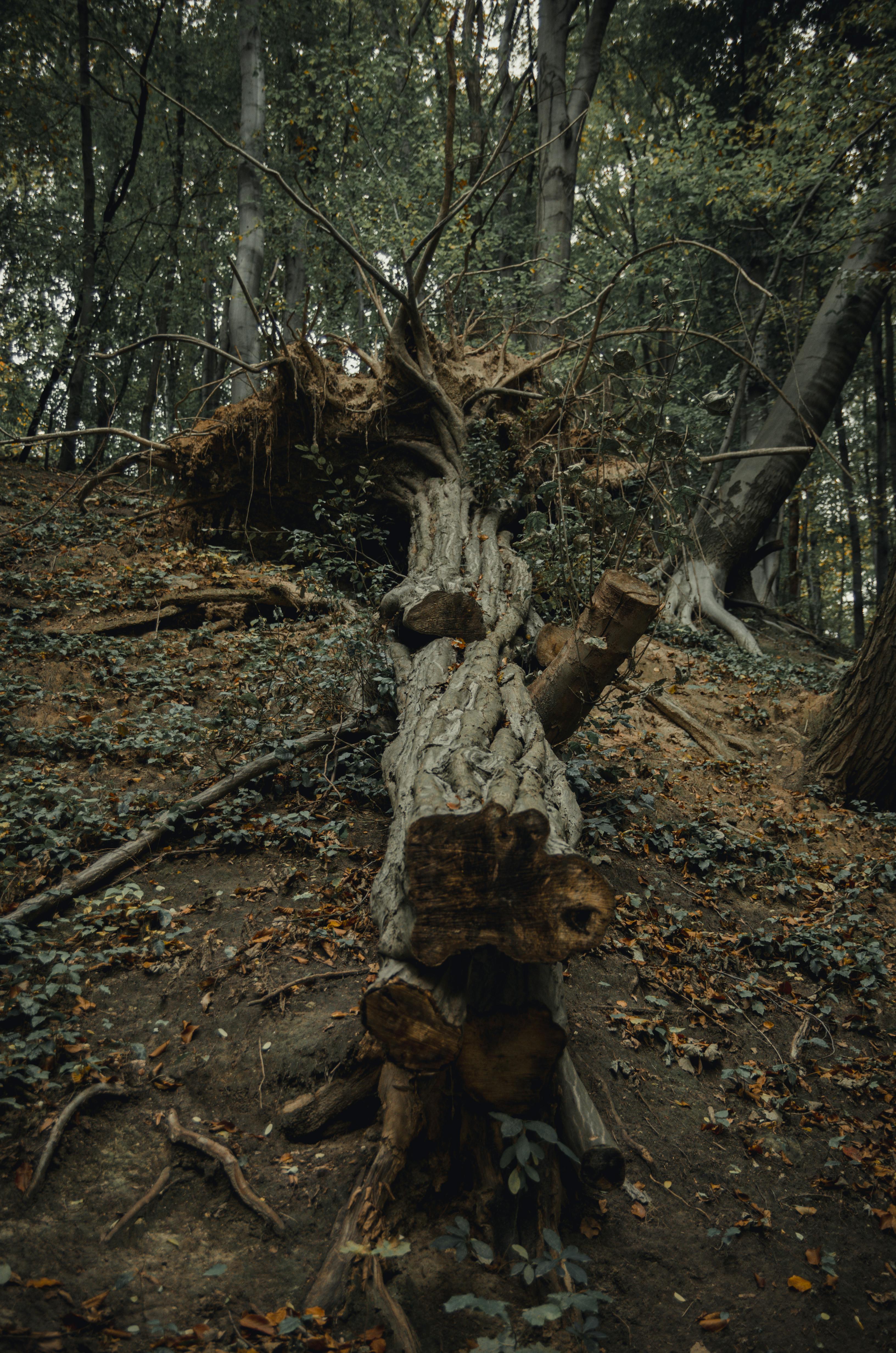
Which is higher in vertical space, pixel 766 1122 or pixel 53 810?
pixel 53 810

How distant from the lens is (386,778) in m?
3.94

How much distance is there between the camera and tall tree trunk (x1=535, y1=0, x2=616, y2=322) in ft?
38.2

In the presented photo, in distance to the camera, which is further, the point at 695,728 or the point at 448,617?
the point at 695,728

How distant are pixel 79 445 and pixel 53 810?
44.8 feet

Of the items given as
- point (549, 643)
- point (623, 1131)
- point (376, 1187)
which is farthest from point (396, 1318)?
point (549, 643)

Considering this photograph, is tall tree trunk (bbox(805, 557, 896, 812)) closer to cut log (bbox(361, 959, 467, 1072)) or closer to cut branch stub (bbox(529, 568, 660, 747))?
cut branch stub (bbox(529, 568, 660, 747))

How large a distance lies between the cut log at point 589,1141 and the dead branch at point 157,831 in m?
2.42

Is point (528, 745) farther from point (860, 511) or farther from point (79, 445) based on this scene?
point (79, 445)

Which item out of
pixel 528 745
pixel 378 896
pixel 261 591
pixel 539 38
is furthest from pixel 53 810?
pixel 539 38

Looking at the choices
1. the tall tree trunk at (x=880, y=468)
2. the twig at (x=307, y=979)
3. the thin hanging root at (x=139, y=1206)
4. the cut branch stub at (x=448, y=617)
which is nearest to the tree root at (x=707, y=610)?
the tall tree trunk at (x=880, y=468)

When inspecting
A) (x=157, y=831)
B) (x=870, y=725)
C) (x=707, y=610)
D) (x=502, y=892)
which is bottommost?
(x=157, y=831)

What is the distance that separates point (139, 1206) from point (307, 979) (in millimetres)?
1034

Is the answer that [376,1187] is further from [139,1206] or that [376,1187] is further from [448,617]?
[448,617]

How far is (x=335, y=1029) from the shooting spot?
116 inches
